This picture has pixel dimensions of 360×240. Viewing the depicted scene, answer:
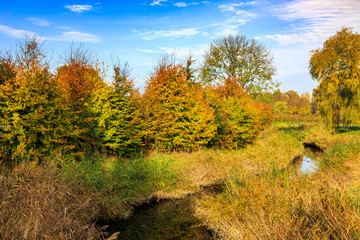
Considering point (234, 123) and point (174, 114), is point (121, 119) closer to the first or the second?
point (174, 114)

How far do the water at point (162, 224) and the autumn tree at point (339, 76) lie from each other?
23.0 metres

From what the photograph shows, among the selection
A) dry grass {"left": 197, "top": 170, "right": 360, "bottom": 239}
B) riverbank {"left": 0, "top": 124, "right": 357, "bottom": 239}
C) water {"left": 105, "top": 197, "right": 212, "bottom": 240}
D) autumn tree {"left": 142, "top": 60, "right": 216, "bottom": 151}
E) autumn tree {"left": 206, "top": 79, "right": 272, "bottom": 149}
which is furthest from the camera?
autumn tree {"left": 206, "top": 79, "right": 272, "bottom": 149}

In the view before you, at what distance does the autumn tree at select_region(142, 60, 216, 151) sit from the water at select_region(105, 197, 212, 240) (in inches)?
221

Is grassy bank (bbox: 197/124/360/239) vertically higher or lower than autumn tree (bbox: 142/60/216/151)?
lower

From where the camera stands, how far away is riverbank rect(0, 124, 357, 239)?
5.11 m

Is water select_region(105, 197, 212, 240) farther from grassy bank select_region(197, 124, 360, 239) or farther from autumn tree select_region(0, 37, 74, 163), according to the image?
autumn tree select_region(0, 37, 74, 163)

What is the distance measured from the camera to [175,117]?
1559cm

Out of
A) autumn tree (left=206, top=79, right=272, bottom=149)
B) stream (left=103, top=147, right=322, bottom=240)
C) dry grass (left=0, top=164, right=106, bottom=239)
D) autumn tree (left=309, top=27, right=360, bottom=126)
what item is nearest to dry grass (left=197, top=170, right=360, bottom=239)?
stream (left=103, top=147, right=322, bottom=240)

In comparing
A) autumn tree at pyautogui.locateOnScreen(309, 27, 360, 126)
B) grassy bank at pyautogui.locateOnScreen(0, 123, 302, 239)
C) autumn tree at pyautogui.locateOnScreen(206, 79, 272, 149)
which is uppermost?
autumn tree at pyautogui.locateOnScreen(309, 27, 360, 126)

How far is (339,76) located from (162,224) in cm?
2632

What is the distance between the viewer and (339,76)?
2683cm

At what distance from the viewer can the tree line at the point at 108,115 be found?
32.0 ft

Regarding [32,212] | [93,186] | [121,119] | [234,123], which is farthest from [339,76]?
[32,212]

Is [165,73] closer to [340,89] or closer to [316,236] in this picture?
[316,236]
